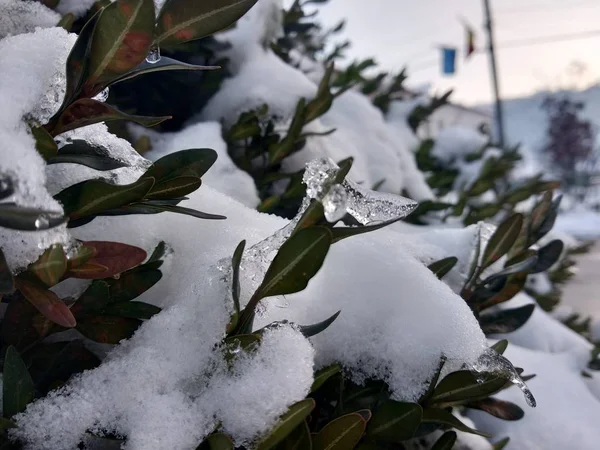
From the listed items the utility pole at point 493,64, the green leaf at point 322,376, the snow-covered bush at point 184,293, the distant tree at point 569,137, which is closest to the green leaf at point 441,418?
the snow-covered bush at point 184,293

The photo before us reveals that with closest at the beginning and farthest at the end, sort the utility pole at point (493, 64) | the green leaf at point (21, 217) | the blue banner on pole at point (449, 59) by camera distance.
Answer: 1. the green leaf at point (21, 217)
2. the blue banner on pole at point (449, 59)
3. the utility pole at point (493, 64)

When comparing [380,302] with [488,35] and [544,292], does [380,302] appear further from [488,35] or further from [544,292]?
[488,35]

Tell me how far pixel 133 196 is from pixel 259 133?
0.59m

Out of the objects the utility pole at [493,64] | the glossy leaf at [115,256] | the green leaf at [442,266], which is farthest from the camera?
the utility pole at [493,64]

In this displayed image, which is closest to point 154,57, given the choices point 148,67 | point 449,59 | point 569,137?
point 148,67

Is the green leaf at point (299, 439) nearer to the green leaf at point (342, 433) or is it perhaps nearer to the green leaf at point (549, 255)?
the green leaf at point (342, 433)

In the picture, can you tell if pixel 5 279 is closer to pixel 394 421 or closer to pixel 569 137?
pixel 394 421

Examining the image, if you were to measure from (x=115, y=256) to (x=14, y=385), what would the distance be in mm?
125

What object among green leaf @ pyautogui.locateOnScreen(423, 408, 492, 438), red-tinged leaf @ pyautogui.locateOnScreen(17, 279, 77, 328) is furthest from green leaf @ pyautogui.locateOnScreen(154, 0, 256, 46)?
green leaf @ pyautogui.locateOnScreen(423, 408, 492, 438)

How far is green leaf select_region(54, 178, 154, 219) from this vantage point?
1.43ft

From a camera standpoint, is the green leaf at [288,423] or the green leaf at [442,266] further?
the green leaf at [442,266]

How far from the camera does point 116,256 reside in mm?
451

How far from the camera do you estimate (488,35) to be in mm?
12445

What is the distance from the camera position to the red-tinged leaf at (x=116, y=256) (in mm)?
446
